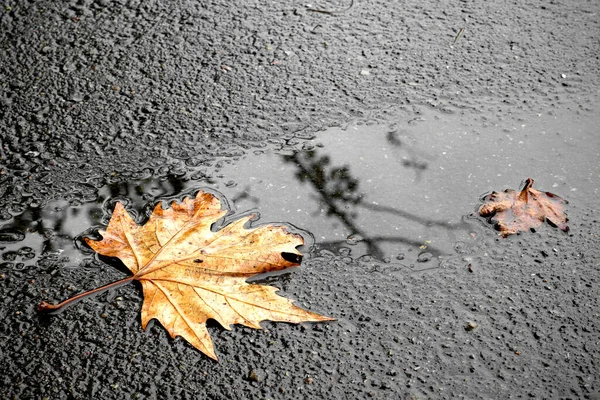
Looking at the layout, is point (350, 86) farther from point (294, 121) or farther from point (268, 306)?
point (268, 306)

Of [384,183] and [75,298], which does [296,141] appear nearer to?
[384,183]

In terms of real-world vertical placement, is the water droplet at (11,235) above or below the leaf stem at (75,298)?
below

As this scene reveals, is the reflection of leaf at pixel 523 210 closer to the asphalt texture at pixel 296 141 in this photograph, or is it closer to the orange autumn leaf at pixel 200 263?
the asphalt texture at pixel 296 141

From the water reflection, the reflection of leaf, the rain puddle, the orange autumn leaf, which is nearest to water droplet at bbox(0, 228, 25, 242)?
the rain puddle

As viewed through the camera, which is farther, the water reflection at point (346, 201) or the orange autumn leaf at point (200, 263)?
the water reflection at point (346, 201)

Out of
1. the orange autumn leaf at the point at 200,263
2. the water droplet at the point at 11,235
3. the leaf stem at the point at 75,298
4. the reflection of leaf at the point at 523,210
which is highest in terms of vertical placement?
the reflection of leaf at the point at 523,210

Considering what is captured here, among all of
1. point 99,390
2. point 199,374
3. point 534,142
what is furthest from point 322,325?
point 534,142

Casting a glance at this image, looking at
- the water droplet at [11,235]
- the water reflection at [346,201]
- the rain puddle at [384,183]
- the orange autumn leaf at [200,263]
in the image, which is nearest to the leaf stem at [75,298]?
the orange autumn leaf at [200,263]
